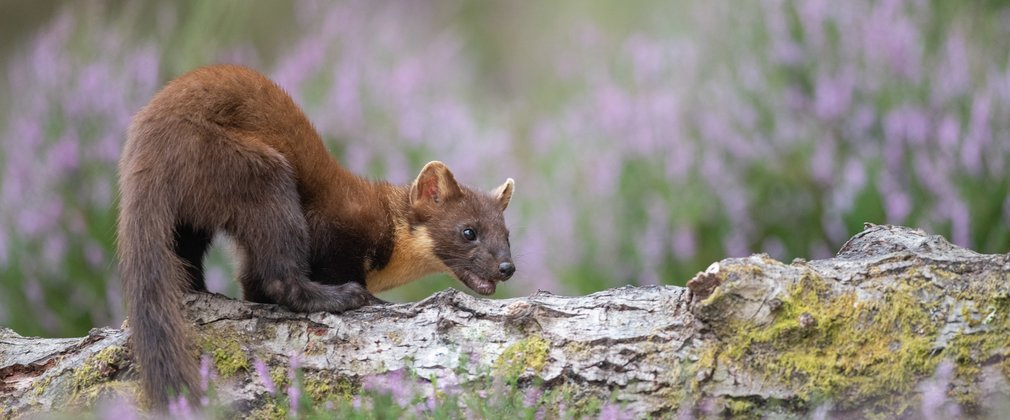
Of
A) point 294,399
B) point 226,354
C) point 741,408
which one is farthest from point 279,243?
point 741,408

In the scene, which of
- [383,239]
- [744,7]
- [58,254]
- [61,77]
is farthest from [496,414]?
[744,7]

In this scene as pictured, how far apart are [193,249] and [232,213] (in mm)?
453

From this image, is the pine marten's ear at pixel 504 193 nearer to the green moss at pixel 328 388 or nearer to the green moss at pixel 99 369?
the green moss at pixel 328 388

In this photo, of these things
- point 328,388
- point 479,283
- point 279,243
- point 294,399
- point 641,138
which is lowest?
point 294,399

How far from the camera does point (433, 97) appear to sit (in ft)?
27.9

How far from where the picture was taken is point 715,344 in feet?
10.6

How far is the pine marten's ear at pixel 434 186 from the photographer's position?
15.1ft

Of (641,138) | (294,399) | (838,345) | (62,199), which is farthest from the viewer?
(641,138)

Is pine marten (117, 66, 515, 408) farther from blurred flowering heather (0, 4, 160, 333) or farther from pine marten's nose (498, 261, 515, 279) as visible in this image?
blurred flowering heather (0, 4, 160, 333)

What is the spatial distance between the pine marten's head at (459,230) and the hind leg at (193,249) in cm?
88

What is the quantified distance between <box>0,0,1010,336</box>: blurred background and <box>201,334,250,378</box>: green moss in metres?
2.41

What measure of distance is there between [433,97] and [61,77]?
114 inches

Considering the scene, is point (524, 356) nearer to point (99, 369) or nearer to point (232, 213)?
point (232, 213)

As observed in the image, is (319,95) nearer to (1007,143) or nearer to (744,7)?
(744,7)
